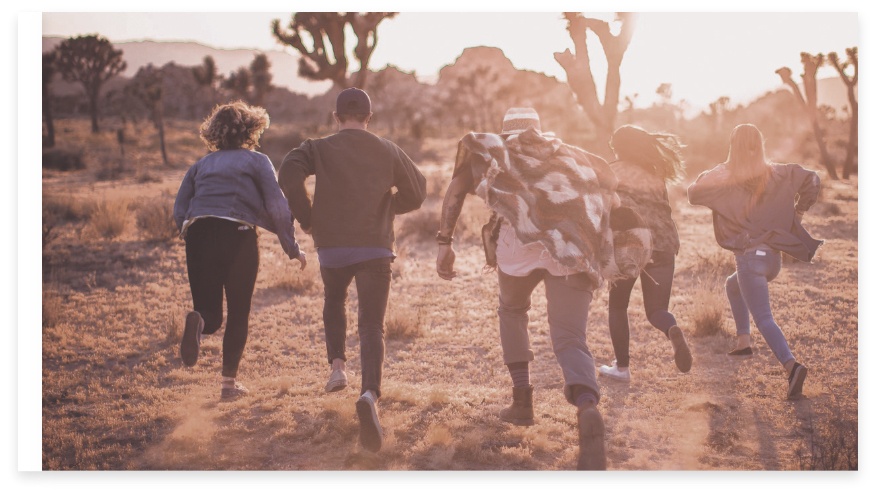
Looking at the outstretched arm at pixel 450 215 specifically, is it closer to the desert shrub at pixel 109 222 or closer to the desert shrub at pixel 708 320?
the desert shrub at pixel 708 320

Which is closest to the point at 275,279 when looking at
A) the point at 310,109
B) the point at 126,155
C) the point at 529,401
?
the point at 529,401

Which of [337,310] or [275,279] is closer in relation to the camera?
[337,310]

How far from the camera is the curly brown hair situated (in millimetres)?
4402

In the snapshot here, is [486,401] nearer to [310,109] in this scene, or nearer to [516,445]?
[516,445]

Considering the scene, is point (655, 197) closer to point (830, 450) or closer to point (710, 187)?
point (710, 187)

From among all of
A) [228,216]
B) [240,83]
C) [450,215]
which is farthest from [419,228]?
[240,83]

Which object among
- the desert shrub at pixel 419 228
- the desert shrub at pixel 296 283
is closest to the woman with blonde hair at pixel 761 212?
the desert shrub at pixel 296 283

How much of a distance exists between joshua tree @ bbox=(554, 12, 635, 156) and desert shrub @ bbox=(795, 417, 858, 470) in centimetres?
415

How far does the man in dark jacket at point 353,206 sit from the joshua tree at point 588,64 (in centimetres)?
377

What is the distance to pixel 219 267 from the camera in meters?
4.32

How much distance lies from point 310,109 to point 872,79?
7263 centimetres

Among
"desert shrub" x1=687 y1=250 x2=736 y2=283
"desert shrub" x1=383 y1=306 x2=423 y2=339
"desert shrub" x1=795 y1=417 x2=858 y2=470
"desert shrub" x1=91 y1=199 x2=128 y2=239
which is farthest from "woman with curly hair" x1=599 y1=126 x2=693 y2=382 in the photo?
"desert shrub" x1=91 y1=199 x2=128 y2=239

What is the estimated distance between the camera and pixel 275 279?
8203 mm

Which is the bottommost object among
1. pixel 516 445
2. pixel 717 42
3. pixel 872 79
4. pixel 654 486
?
pixel 654 486
